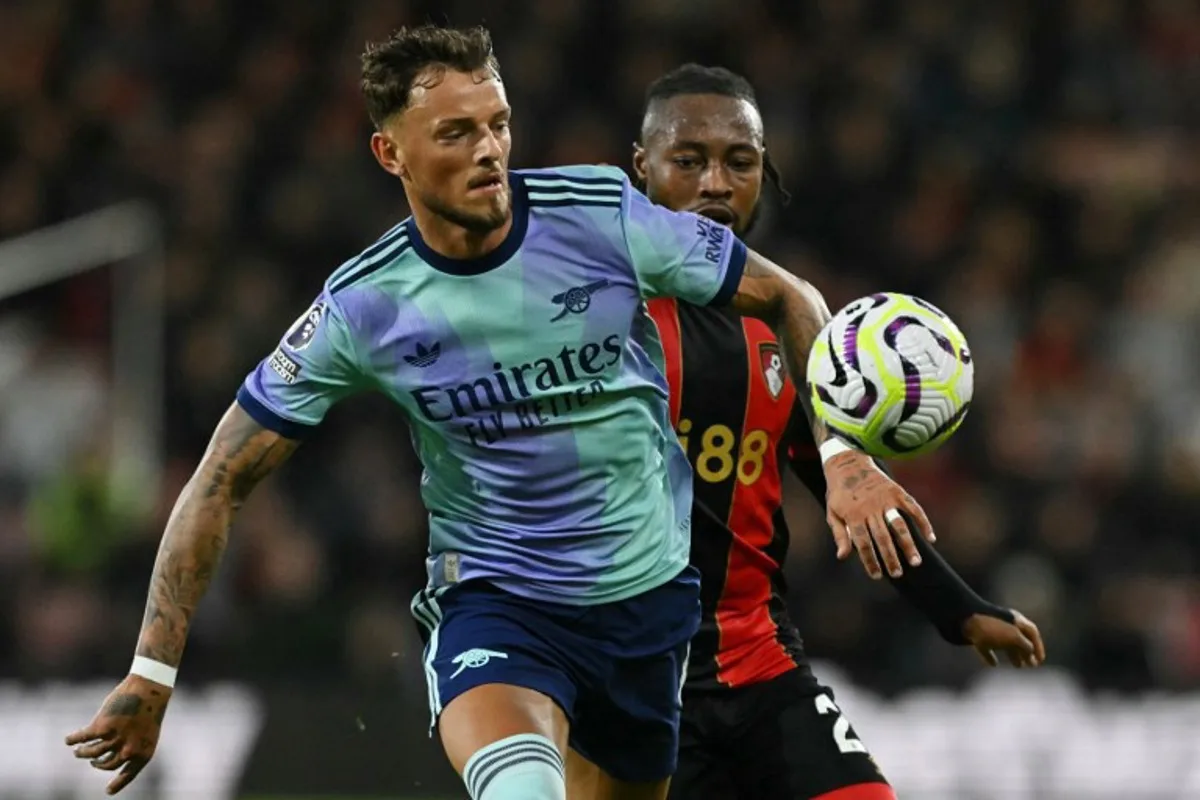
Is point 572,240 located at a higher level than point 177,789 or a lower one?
higher

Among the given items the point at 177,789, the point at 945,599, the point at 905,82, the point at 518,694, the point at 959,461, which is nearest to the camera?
the point at 518,694

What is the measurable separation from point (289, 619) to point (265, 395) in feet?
18.6

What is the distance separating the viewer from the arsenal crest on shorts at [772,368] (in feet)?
18.8

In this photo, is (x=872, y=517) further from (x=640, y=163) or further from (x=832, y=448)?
(x=640, y=163)

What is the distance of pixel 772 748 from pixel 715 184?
4.71 ft

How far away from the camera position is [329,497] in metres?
11.4

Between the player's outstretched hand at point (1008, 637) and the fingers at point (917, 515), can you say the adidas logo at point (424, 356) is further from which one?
the player's outstretched hand at point (1008, 637)

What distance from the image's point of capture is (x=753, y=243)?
435 inches

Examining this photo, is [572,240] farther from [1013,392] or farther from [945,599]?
[1013,392]

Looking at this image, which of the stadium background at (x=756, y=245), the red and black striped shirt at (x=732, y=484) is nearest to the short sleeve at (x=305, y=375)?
the red and black striped shirt at (x=732, y=484)

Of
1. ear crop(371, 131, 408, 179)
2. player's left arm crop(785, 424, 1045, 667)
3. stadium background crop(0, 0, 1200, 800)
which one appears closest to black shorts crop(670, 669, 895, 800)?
player's left arm crop(785, 424, 1045, 667)

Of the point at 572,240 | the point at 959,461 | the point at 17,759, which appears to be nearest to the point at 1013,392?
the point at 959,461

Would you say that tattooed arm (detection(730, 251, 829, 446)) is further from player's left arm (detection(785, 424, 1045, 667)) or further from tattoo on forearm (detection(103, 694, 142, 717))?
tattoo on forearm (detection(103, 694, 142, 717))

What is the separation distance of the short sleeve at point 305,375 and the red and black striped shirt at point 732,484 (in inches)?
38.6
